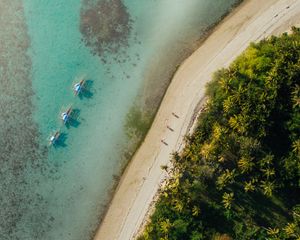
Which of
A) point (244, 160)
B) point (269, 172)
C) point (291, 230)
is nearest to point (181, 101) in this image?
point (244, 160)

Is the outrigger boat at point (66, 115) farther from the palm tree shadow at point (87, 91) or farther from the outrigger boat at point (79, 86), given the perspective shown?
the outrigger boat at point (79, 86)

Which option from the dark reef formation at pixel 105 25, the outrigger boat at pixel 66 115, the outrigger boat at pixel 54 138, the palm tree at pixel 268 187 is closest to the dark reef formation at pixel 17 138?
the outrigger boat at pixel 54 138

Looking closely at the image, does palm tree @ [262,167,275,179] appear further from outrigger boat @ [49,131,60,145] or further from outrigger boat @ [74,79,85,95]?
outrigger boat @ [49,131,60,145]

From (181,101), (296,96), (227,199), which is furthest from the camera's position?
(181,101)

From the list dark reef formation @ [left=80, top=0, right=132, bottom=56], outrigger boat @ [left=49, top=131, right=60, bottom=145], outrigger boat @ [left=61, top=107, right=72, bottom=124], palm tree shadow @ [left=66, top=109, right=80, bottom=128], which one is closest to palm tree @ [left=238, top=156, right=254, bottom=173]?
dark reef formation @ [left=80, top=0, right=132, bottom=56]

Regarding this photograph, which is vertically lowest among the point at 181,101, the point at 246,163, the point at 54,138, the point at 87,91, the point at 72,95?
the point at 246,163

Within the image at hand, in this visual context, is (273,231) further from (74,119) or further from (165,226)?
(74,119)
